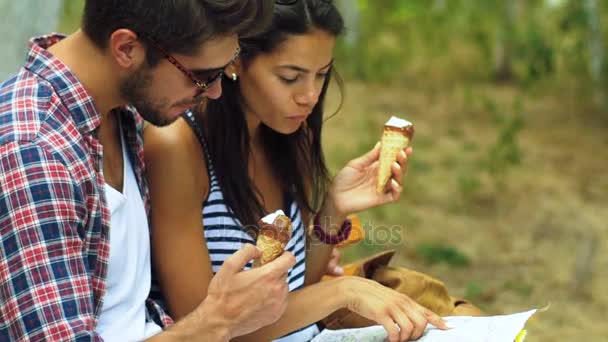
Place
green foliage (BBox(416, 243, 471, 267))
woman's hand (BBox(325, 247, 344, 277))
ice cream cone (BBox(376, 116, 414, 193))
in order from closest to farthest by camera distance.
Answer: ice cream cone (BBox(376, 116, 414, 193)) → woman's hand (BBox(325, 247, 344, 277)) → green foliage (BBox(416, 243, 471, 267))

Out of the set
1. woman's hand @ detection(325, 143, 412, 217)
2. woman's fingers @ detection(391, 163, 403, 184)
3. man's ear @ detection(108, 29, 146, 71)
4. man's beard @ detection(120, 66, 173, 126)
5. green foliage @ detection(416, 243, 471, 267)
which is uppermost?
man's ear @ detection(108, 29, 146, 71)

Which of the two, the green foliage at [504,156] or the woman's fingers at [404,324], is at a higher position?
the woman's fingers at [404,324]

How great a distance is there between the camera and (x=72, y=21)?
32.9 feet

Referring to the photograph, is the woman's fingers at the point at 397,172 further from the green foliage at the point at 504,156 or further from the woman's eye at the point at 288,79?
the green foliage at the point at 504,156

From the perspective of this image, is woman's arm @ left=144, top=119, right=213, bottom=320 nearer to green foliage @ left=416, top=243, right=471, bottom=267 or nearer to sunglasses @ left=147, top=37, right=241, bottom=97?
sunglasses @ left=147, top=37, right=241, bottom=97

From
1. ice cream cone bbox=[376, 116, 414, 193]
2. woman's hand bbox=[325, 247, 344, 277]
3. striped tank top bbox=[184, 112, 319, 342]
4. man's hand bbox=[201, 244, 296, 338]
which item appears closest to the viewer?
man's hand bbox=[201, 244, 296, 338]

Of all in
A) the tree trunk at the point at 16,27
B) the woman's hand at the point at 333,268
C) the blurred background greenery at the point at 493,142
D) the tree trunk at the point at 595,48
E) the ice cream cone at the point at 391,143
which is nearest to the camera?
the ice cream cone at the point at 391,143

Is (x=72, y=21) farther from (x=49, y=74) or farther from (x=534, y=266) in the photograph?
(x=49, y=74)

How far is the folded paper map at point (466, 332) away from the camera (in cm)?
200

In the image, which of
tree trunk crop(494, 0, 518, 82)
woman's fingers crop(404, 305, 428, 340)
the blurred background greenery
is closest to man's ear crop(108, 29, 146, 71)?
woman's fingers crop(404, 305, 428, 340)

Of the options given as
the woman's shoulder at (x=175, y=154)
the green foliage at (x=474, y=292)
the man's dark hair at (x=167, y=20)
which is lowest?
the green foliage at (x=474, y=292)

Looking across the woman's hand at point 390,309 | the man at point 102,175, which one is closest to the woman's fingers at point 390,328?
the woman's hand at point 390,309

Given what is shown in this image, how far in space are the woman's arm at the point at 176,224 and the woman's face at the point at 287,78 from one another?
26 centimetres

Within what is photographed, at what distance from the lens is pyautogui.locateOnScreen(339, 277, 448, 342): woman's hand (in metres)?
2.02
